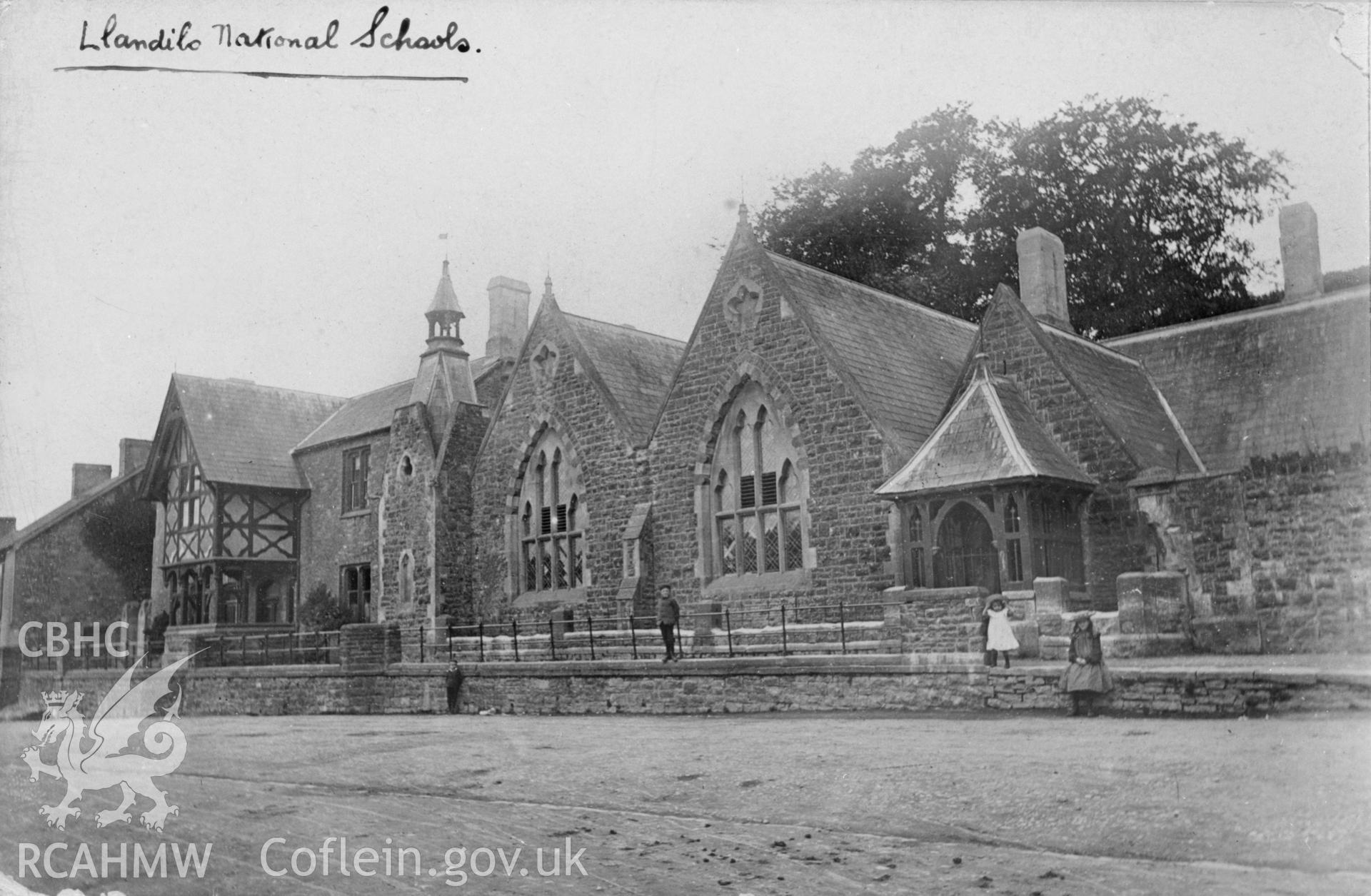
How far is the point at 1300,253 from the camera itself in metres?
12.5

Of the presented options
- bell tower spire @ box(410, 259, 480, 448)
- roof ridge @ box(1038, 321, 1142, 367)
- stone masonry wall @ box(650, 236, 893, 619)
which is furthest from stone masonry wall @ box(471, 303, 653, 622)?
roof ridge @ box(1038, 321, 1142, 367)

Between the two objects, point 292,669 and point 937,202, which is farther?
point 292,669

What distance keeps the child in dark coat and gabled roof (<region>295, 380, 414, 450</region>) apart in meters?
22.3

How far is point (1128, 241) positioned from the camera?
18.0m

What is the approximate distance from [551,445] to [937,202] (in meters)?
11.5

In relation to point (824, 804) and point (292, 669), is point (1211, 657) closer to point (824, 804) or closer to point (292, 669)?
point (824, 804)

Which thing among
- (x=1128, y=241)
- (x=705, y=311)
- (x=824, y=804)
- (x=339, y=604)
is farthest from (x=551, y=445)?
(x=824, y=804)

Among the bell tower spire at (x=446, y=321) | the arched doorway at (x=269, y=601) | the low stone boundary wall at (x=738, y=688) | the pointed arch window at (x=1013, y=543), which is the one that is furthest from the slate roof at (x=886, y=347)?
the arched doorway at (x=269, y=601)

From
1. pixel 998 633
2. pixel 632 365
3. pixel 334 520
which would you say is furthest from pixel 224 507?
pixel 998 633

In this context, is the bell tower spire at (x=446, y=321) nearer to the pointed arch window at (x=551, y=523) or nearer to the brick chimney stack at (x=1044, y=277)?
the pointed arch window at (x=551, y=523)

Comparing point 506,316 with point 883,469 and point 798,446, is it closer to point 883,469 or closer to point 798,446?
point 798,446

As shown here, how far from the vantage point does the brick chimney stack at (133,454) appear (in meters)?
34.9

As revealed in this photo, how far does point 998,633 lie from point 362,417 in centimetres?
2349

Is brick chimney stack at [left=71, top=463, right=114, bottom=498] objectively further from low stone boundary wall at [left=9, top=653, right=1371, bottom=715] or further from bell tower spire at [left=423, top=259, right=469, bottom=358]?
bell tower spire at [left=423, top=259, right=469, bottom=358]
